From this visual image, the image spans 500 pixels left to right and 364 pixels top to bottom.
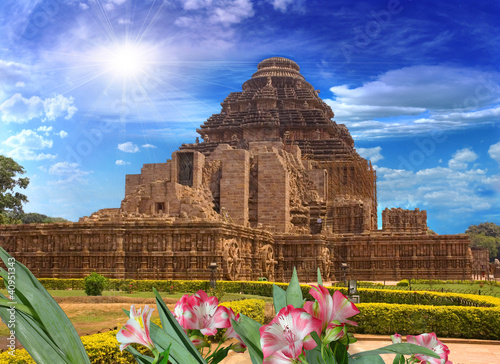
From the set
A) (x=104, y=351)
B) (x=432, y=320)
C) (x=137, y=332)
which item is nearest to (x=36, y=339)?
(x=137, y=332)

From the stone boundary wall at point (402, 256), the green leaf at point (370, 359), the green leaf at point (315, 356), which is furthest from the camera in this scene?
the stone boundary wall at point (402, 256)

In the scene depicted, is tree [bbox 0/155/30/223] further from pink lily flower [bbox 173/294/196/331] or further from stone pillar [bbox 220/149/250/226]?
pink lily flower [bbox 173/294/196/331]

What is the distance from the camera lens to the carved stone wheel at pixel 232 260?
104 feet

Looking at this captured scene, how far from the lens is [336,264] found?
44.9 m

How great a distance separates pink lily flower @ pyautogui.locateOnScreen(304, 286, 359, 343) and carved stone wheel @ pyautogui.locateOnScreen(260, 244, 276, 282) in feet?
118

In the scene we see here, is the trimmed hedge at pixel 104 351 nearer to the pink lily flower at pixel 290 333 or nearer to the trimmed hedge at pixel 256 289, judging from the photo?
the pink lily flower at pixel 290 333

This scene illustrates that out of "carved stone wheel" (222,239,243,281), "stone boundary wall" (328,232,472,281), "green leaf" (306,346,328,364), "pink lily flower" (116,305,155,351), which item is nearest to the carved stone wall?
"stone boundary wall" (328,232,472,281)

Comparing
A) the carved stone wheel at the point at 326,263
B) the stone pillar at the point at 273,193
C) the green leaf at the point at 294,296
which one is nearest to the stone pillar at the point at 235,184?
the stone pillar at the point at 273,193

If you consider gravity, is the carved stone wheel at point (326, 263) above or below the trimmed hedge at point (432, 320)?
above

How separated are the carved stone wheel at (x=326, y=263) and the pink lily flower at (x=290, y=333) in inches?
1568

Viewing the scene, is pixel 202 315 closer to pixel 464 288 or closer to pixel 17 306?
pixel 17 306

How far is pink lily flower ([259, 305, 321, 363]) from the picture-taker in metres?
2.11

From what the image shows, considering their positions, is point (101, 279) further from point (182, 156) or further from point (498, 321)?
point (182, 156)

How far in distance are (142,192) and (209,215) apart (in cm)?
728
